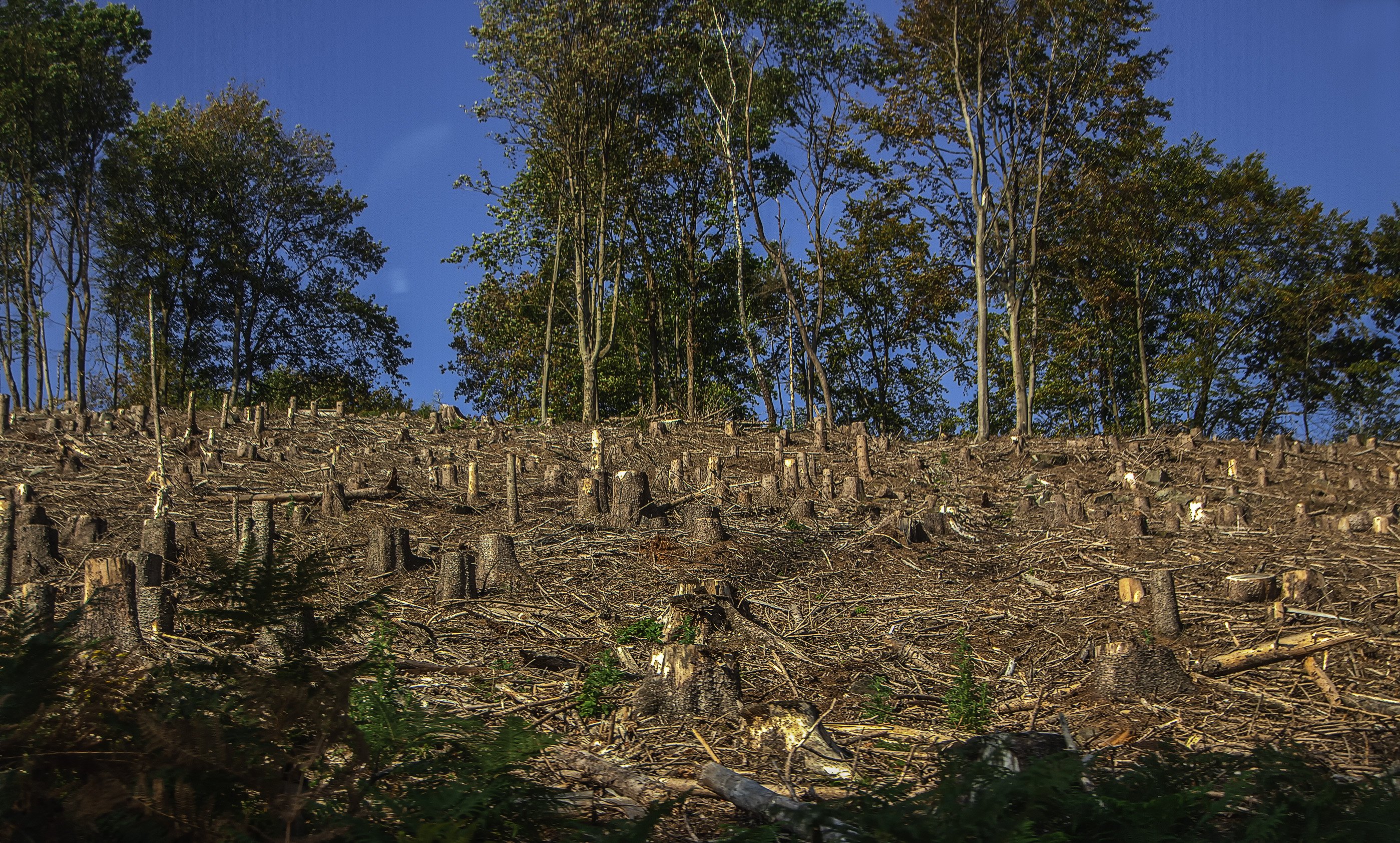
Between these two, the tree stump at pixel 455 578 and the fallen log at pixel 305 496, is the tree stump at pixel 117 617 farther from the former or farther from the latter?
the fallen log at pixel 305 496

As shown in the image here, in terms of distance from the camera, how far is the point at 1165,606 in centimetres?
581

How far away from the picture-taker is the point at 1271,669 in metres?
5.22

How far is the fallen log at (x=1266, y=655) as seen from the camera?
5215mm

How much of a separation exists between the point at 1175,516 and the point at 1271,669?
141 inches

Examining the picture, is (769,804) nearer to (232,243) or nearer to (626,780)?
(626,780)

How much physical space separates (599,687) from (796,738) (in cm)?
117

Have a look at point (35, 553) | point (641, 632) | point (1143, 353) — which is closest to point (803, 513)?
point (641, 632)

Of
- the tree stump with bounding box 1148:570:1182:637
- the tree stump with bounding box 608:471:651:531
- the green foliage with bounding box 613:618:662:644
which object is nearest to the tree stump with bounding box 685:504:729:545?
the tree stump with bounding box 608:471:651:531

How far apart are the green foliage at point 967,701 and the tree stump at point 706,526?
2.93 metres

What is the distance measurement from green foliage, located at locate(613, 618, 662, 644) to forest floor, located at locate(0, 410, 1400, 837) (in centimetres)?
5

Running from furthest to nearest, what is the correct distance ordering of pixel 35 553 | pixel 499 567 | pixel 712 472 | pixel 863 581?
pixel 712 472 → pixel 863 581 → pixel 35 553 → pixel 499 567

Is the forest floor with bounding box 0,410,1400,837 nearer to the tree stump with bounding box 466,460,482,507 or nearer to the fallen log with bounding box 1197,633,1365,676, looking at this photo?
the fallen log with bounding box 1197,633,1365,676

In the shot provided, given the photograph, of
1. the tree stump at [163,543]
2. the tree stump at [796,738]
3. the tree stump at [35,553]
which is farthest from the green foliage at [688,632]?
the tree stump at [35,553]

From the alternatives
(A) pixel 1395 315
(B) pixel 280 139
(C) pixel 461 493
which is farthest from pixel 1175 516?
(B) pixel 280 139
